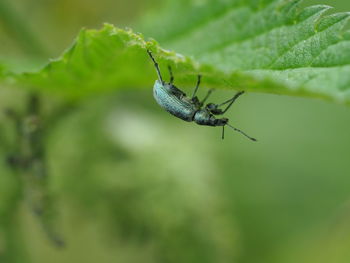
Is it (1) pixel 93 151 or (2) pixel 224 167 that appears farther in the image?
(2) pixel 224 167

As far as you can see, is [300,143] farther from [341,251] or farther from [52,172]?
[52,172]

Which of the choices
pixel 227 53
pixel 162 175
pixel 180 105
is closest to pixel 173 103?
pixel 180 105

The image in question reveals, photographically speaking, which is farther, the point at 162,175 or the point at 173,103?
the point at 162,175

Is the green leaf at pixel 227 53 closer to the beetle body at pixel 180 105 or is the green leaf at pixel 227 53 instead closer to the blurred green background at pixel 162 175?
the beetle body at pixel 180 105

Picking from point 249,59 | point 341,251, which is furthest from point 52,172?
point 341,251

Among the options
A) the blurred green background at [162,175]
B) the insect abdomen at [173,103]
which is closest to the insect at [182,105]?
the insect abdomen at [173,103]

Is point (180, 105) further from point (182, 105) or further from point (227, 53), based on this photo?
point (227, 53)
